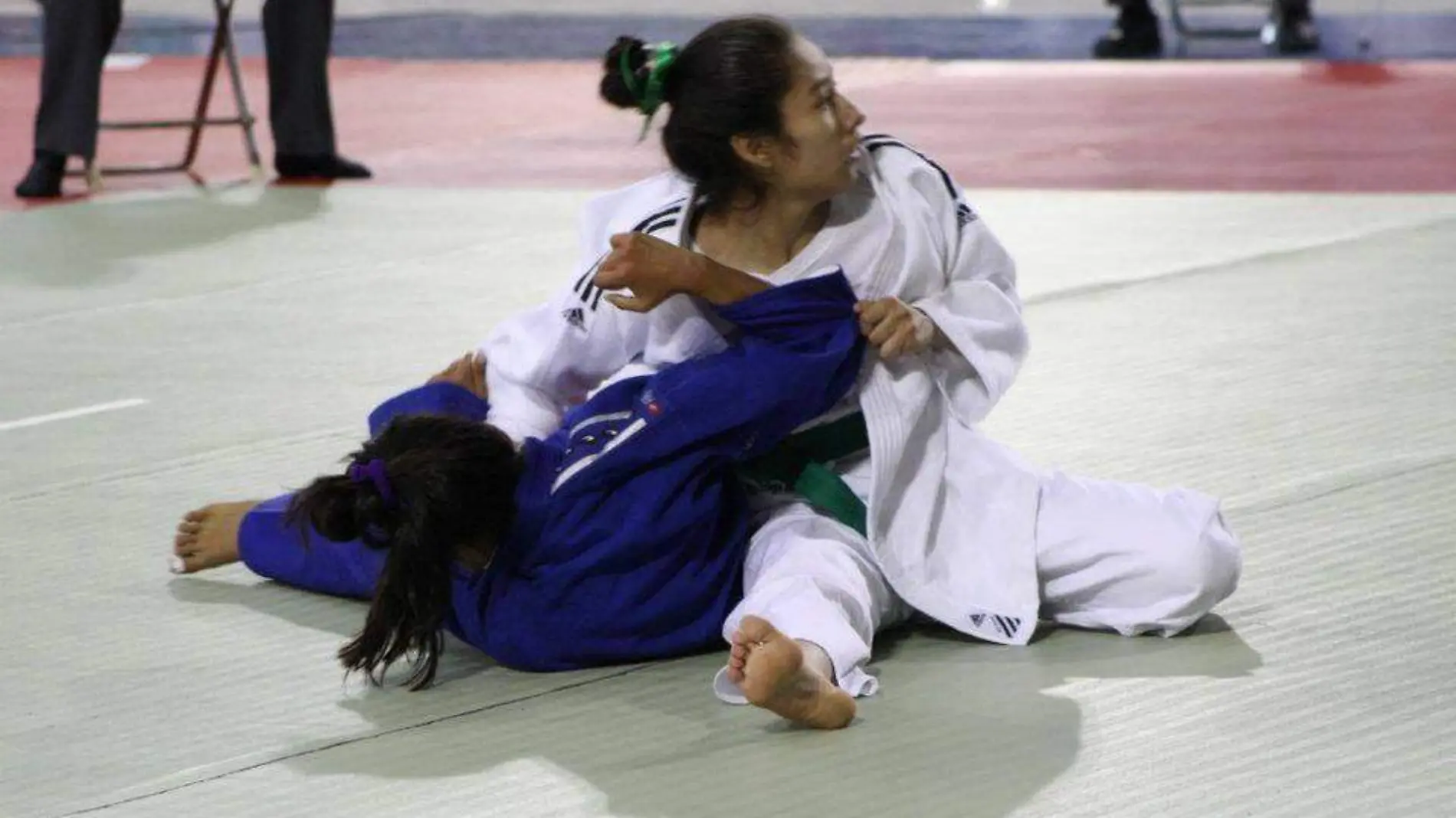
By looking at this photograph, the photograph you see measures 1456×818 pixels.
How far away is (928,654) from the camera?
2496 millimetres

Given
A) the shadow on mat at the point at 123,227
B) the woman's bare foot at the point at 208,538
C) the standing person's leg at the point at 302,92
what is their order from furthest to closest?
1. the standing person's leg at the point at 302,92
2. the shadow on mat at the point at 123,227
3. the woman's bare foot at the point at 208,538

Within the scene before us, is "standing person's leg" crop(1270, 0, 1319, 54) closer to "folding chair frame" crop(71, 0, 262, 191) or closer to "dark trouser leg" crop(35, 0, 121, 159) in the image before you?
"folding chair frame" crop(71, 0, 262, 191)

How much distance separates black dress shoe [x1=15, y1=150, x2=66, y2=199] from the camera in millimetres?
6461

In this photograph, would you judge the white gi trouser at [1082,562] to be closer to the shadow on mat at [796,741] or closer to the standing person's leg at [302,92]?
the shadow on mat at [796,741]

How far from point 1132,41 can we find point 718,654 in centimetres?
721

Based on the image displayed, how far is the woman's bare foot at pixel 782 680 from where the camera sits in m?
2.17

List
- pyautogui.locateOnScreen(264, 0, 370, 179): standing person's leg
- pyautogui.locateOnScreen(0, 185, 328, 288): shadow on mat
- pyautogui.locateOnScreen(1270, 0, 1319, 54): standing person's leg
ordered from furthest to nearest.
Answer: pyautogui.locateOnScreen(1270, 0, 1319, 54): standing person's leg < pyautogui.locateOnScreen(264, 0, 370, 179): standing person's leg < pyautogui.locateOnScreen(0, 185, 328, 288): shadow on mat

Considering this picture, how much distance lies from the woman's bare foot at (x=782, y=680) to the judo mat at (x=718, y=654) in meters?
0.03

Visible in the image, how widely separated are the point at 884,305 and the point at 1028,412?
1.12m

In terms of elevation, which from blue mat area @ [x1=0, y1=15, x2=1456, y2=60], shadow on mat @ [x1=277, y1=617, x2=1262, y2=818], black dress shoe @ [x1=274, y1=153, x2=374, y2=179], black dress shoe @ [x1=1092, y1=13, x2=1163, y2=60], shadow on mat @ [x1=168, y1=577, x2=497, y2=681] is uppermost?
shadow on mat @ [x1=277, y1=617, x2=1262, y2=818]

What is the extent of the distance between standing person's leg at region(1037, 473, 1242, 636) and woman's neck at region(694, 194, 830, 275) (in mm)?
394

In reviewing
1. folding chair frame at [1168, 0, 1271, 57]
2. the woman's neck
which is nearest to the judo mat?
the woman's neck

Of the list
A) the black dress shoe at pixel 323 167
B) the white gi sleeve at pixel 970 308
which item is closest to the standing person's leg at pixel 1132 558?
the white gi sleeve at pixel 970 308

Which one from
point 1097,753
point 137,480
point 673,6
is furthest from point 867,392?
point 673,6
